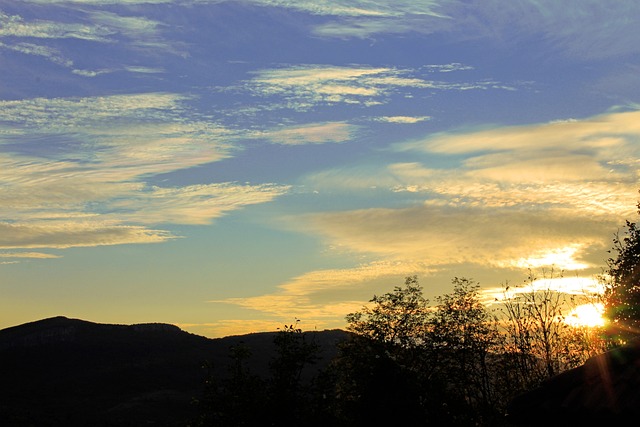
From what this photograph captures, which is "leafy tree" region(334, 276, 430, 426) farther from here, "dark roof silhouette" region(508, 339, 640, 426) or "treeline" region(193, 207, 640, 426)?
"dark roof silhouette" region(508, 339, 640, 426)

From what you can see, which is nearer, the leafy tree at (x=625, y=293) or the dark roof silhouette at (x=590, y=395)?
the dark roof silhouette at (x=590, y=395)

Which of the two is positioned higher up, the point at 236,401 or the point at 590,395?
the point at 236,401

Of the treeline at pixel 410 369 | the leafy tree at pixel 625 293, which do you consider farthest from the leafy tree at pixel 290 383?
the leafy tree at pixel 625 293

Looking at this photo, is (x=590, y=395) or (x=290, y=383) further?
(x=290, y=383)

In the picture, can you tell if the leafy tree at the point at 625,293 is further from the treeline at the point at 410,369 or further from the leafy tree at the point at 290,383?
the leafy tree at the point at 290,383

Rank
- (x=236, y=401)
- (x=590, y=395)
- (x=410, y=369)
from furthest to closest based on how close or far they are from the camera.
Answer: (x=410, y=369)
(x=236, y=401)
(x=590, y=395)

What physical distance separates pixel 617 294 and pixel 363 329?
68.6 feet

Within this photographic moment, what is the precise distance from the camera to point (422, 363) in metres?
54.7

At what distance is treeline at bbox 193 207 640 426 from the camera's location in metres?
39.2

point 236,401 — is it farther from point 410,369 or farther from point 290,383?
point 410,369

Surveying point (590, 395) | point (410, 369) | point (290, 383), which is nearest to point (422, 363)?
point (410, 369)

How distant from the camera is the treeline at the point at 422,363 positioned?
3925 centimetres

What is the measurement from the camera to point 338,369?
4947 cm

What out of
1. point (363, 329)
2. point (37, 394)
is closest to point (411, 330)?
point (363, 329)
